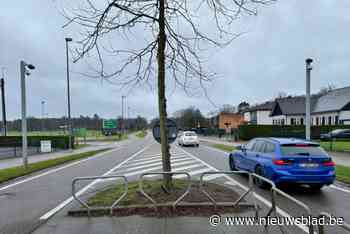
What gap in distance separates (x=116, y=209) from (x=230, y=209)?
257cm

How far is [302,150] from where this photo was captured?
9227mm

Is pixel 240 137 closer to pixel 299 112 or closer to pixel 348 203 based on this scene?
pixel 299 112

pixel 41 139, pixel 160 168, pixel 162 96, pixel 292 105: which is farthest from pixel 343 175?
pixel 292 105

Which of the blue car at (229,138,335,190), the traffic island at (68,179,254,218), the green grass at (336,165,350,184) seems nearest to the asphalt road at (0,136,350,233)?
the blue car at (229,138,335,190)

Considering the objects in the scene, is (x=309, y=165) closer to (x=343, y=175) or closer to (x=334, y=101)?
(x=343, y=175)

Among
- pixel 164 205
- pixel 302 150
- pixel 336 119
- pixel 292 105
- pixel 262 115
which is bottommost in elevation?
pixel 164 205

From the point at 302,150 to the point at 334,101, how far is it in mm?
56835

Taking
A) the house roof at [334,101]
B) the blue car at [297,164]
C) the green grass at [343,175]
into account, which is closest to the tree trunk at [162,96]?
the blue car at [297,164]

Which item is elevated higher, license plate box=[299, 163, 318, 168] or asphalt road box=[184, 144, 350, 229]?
license plate box=[299, 163, 318, 168]

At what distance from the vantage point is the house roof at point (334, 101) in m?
55.6

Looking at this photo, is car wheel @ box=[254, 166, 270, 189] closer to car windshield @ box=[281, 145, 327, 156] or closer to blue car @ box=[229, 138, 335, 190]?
blue car @ box=[229, 138, 335, 190]

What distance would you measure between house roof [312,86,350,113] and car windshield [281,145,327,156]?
170 ft

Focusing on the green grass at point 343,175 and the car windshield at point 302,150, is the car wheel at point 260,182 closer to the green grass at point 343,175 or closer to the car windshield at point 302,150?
the car windshield at point 302,150

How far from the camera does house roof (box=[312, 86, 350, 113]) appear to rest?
5559 centimetres
